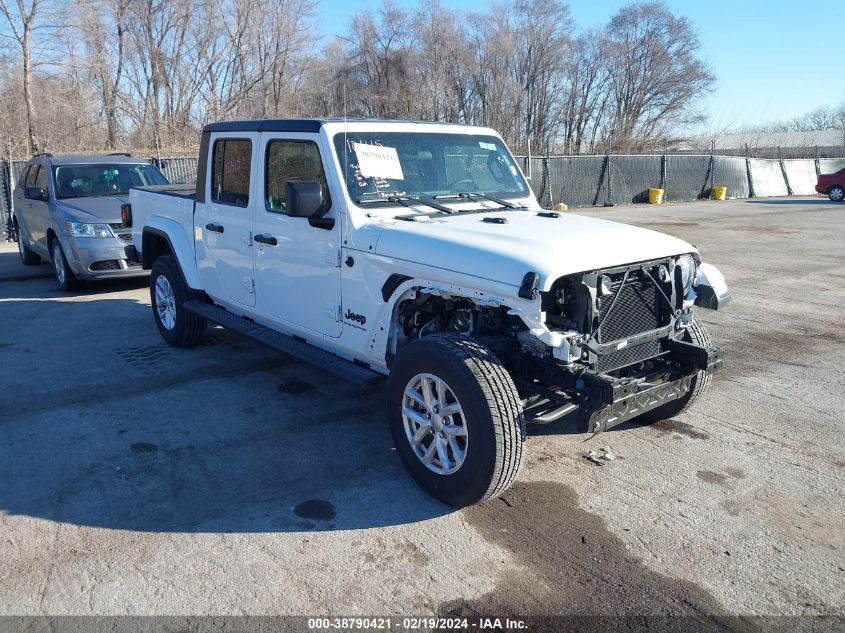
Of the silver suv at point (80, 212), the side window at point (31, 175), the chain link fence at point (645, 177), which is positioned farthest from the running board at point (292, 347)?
the chain link fence at point (645, 177)

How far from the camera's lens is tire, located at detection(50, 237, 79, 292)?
949cm

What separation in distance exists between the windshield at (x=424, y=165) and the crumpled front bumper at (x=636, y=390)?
1931 millimetres

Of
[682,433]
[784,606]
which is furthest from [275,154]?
[784,606]

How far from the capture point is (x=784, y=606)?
3020 mm

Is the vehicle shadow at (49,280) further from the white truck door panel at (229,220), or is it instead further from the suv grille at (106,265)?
the white truck door panel at (229,220)

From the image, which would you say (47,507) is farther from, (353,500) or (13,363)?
(13,363)

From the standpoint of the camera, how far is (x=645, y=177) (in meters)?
28.2

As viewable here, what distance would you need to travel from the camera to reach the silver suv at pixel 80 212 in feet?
30.0

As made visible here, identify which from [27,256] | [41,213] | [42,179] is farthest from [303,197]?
[27,256]

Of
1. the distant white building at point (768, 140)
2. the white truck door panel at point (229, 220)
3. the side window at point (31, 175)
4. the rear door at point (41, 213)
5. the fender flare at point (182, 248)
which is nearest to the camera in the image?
the white truck door panel at point (229, 220)

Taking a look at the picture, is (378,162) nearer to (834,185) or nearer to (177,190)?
(177,190)

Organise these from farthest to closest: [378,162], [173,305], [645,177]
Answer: [645,177], [173,305], [378,162]

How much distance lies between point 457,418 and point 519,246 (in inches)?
39.6

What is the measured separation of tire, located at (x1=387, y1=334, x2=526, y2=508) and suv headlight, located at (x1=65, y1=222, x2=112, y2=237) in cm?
680
